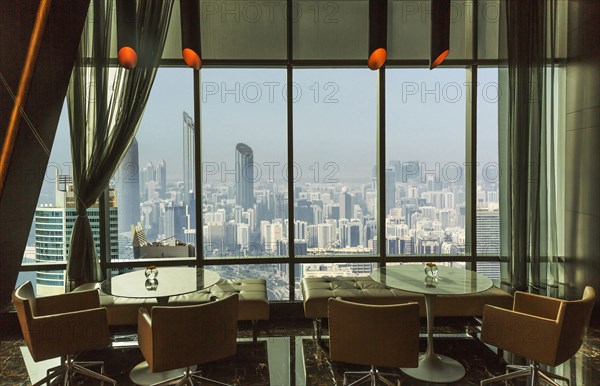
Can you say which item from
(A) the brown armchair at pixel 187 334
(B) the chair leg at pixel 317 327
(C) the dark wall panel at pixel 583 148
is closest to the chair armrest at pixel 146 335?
(A) the brown armchair at pixel 187 334

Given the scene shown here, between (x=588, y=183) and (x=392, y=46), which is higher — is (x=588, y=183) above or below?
below

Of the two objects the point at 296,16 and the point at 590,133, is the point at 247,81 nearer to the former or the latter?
the point at 296,16

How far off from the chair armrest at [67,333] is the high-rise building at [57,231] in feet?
5.66

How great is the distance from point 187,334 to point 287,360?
112cm

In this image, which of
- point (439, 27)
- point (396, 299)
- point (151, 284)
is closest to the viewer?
point (439, 27)

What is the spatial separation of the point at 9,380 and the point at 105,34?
317 cm

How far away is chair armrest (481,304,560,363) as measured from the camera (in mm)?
2678

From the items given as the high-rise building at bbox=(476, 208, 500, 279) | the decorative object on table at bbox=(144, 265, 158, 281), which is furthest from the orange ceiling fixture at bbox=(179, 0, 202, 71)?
the high-rise building at bbox=(476, 208, 500, 279)

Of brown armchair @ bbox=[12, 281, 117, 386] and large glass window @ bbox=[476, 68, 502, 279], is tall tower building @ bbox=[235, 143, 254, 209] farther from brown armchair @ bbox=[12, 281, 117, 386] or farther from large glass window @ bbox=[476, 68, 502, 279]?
large glass window @ bbox=[476, 68, 502, 279]

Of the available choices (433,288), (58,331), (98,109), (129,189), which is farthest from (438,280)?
(98,109)

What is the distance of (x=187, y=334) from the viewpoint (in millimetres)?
2664

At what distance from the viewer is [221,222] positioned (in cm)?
470

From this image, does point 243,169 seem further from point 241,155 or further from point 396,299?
point 396,299

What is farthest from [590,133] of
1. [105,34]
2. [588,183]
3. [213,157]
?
[105,34]
